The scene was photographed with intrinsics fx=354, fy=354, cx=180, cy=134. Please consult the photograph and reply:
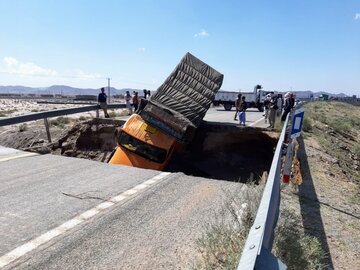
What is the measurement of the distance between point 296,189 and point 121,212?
389cm

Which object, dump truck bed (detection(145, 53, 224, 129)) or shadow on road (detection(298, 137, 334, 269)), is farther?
dump truck bed (detection(145, 53, 224, 129))

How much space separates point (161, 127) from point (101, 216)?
334 inches

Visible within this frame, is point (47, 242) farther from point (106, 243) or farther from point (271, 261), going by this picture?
point (271, 261)

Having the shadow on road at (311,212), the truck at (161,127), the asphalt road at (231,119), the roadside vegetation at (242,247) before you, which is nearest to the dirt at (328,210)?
the shadow on road at (311,212)

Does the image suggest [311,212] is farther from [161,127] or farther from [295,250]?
[161,127]

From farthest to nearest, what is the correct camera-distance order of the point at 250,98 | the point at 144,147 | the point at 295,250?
the point at 250,98 < the point at 144,147 < the point at 295,250

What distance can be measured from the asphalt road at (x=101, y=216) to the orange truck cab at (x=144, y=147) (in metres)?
4.77

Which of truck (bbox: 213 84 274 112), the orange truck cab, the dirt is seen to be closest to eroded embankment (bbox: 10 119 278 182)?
the orange truck cab

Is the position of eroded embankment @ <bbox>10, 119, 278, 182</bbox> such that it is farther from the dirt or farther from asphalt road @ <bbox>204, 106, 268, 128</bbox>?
the dirt

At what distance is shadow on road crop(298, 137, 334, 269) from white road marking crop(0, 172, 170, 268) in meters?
2.92

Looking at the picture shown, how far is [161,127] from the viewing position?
44.3 ft

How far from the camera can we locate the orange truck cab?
42.7 ft

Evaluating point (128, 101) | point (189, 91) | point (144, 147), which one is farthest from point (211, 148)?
point (128, 101)

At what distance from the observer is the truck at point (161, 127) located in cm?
1305
